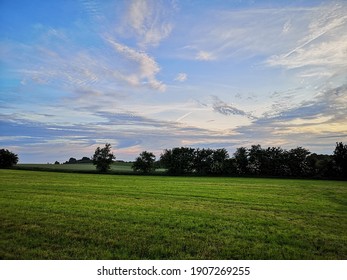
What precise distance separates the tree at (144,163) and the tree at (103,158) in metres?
10.5

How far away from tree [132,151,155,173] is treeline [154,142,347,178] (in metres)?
4.68

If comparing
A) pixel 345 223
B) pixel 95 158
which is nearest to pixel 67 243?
pixel 345 223

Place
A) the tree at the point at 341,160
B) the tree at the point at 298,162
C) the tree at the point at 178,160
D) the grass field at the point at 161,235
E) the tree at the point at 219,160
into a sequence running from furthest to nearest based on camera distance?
1. the tree at the point at 178,160
2. the tree at the point at 219,160
3. the tree at the point at 298,162
4. the tree at the point at 341,160
5. the grass field at the point at 161,235

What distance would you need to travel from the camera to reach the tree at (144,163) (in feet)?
346

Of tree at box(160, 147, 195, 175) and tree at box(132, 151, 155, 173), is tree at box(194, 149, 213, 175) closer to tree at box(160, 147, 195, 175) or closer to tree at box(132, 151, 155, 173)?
tree at box(160, 147, 195, 175)

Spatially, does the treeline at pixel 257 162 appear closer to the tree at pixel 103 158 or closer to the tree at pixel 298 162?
the tree at pixel 298 162

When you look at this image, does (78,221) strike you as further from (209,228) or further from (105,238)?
(209,228)

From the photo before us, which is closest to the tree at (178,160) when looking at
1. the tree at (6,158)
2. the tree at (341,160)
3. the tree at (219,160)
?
the tree at (219,160)

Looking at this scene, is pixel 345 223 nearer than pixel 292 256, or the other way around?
pixel 292 256

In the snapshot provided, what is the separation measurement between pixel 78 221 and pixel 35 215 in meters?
2.76

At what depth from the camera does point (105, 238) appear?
10.3 meters

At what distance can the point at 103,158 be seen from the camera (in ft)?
356

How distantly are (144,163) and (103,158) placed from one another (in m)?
16.4

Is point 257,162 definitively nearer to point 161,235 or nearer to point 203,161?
point 203,161
